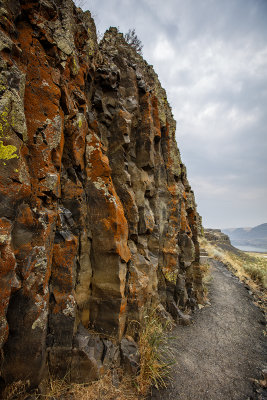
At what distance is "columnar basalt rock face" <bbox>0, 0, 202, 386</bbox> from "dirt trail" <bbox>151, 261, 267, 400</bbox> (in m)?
1.57

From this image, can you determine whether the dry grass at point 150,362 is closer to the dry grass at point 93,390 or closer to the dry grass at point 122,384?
the dry grass at point 122,384

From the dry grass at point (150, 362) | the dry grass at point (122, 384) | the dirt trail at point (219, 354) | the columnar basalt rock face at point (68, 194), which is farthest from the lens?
the dirt trail at point (219, 354)

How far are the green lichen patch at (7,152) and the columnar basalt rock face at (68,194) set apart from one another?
13 mm

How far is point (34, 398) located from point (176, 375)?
309cm

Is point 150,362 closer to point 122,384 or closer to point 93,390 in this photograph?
point 122,384

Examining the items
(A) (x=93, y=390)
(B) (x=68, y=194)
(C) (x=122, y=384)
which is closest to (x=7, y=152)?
(B) (x=68, y=194)

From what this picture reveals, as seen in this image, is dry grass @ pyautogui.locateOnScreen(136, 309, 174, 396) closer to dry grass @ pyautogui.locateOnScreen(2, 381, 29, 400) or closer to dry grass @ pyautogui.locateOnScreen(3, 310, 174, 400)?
dry grass @ pyautogui.locateOnScreen(3, 310, 174, 400)

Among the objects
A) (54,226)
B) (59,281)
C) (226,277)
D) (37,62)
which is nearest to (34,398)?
(59,281)

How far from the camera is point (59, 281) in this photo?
11.7 ft

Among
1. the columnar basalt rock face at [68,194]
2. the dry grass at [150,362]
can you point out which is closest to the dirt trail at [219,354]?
the dry grass at [150,362]

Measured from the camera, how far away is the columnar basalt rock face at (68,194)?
115 inches

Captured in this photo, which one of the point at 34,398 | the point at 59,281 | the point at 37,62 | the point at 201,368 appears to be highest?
the point at 37,62

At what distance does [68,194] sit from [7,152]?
1500 mm

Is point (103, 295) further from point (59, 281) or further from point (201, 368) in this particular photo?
point (201, 368)
